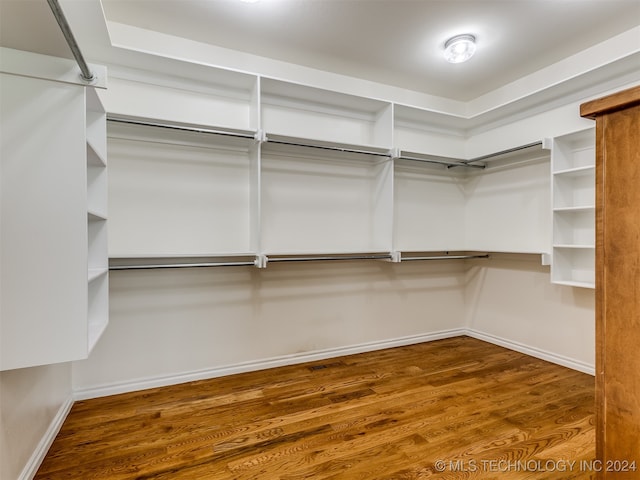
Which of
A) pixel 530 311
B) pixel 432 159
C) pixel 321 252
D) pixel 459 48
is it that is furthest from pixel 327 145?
pixel 530 311

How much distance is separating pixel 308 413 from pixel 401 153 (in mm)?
2264

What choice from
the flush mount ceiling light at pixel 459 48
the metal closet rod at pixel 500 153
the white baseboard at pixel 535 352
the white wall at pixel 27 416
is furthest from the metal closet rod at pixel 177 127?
the white baseboard at pixel 535 352

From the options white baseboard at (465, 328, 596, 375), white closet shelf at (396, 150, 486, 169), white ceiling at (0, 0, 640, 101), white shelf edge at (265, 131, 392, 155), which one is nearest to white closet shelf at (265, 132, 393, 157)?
white shelf edge at (265, 131, 392, 155)

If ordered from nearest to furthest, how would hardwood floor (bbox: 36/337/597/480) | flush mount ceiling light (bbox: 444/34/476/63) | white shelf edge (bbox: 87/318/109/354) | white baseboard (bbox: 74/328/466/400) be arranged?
white shelf edge (bbox: 87/318/109/354), hardwood floor (bbox: 36/337/597/480), white baseboard (bbox: 74/328/466/400), flush mount ceiling light (bbox: 444/34/476/63)

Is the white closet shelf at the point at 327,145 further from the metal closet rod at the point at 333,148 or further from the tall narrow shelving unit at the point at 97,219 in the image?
the tall narrow shelving unit at the point at 97,219

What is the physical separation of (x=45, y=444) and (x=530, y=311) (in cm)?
374

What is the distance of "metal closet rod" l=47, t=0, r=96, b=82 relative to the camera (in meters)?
1.04

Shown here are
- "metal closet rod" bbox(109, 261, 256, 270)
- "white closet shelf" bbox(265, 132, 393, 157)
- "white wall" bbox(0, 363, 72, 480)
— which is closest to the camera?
"white wall" bbox(0, 363, 72, 480)

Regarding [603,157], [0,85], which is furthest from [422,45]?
[0,85]

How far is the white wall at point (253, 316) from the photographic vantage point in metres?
2.50

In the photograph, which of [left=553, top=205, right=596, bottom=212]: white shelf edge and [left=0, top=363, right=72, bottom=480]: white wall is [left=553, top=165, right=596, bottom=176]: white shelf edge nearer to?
[left=553, top=205, right=596, bottom=212]: white shelf edge

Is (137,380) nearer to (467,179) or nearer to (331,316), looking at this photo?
(331,316)

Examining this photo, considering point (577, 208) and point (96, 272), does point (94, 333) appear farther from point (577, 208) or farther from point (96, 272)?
point (577, 208)

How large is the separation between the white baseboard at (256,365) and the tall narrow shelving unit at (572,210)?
4.49 ft
